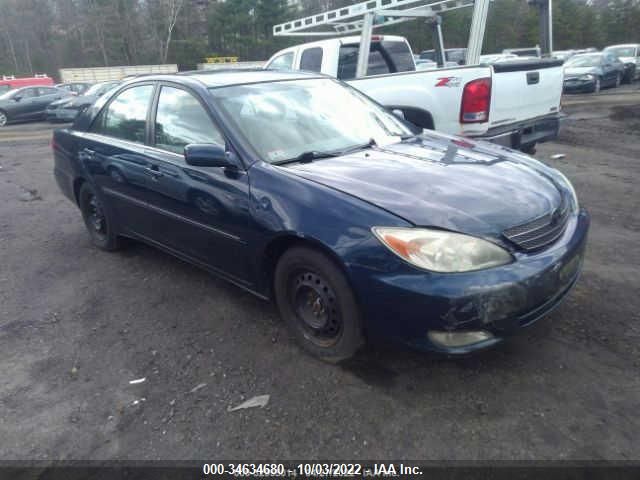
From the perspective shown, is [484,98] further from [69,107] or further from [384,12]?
[69,107]

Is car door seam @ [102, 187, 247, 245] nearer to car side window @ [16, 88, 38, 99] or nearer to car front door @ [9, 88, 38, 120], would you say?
car front door @ [9, 88, 38, 120]

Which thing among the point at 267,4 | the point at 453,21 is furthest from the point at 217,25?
the point at 453,21

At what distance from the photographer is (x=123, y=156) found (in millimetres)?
4137

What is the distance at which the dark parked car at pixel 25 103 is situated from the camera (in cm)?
1906

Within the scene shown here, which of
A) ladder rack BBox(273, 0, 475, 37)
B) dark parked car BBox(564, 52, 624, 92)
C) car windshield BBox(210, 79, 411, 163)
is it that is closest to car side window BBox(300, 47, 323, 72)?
ladder rack BBox(273, 0, 475, 37)

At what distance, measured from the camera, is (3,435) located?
2572 millimetres

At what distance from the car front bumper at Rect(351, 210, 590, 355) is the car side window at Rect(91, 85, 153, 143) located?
8.13 feet

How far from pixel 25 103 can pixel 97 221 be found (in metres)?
17.6

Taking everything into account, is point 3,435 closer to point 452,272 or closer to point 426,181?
point 452,272

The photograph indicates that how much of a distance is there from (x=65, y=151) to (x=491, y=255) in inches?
172

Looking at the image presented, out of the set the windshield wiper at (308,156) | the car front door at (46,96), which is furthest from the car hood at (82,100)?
the windshield wiper at (308,156)

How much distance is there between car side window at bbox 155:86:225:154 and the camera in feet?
11.3

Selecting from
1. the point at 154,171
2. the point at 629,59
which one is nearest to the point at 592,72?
the point at 629,59

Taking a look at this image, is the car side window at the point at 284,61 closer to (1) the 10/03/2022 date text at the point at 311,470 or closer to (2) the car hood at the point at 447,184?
(2) the car hood at the point at 447,184
